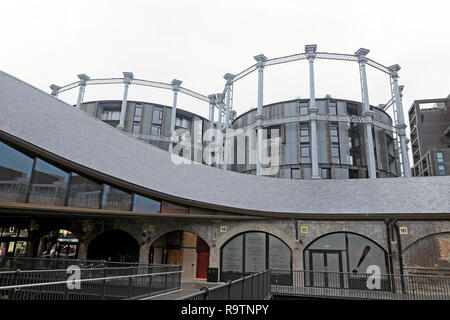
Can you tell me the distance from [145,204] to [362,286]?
490 inches

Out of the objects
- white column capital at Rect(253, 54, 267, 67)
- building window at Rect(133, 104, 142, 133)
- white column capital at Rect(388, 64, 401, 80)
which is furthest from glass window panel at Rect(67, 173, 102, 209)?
building window at Rect(133, 104, 142, 133)

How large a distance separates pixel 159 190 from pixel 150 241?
4.88 m

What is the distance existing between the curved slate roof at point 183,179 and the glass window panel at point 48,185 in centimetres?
72

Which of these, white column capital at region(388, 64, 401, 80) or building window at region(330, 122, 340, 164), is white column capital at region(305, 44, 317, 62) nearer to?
white column capital at region(388, 64, 401, 80)

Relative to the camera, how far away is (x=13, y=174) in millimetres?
11203

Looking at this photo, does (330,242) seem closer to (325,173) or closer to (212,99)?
(325,173)

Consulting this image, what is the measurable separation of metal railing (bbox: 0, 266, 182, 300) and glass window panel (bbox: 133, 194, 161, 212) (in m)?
3.14

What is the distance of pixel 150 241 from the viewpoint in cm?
2038

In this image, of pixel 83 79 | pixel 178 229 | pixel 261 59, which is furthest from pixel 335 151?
pixel 83 79

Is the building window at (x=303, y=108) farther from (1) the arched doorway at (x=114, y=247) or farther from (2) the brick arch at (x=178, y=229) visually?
(1) the arched doorway at (x=114, y=247)

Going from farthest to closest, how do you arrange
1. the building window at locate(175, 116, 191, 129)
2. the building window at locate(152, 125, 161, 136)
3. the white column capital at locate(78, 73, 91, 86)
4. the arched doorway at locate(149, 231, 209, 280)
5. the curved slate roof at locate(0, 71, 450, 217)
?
the building window at locate(175, 116, 191, 129)
the building window at locate(152, 125, 161, 136)
the white column capital at locate(78, 73, 91, 86)
the arched doorway at locate(149, 231, 209, 280)
the curved slate roof at locate(0, 71, 450, 217)

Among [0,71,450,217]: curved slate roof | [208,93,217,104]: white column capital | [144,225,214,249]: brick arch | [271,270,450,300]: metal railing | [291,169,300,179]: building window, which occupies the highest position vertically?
[208,93,217,104]: white column capital

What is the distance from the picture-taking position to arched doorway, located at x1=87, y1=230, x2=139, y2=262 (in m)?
20.7
